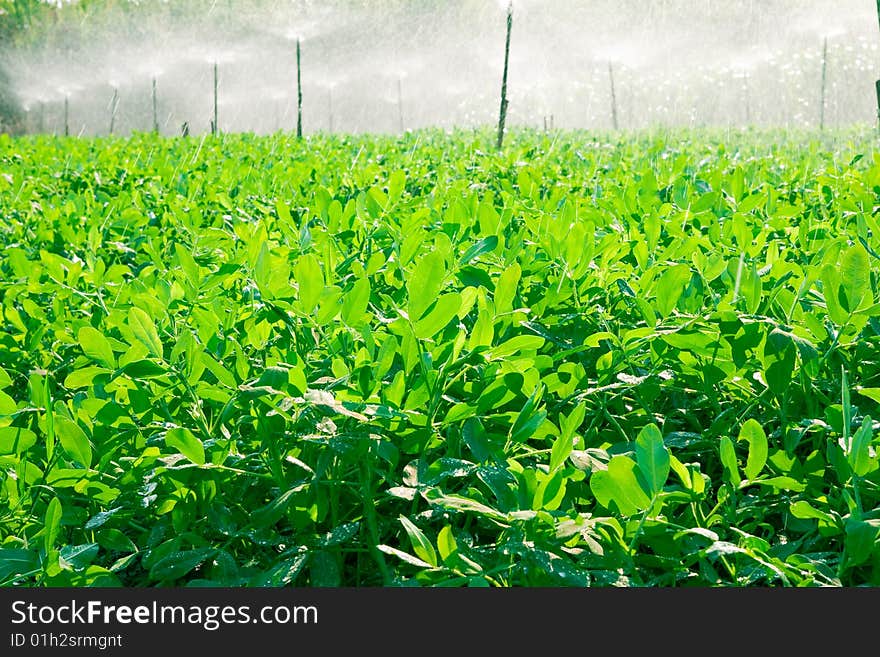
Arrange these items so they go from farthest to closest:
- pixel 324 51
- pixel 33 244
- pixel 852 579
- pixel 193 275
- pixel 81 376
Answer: pixel 324 51
pixel 33 244
pixel 193 275
pixel 81 376
pixel 852 579

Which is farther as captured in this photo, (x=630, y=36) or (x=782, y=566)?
(x=630, y=36)

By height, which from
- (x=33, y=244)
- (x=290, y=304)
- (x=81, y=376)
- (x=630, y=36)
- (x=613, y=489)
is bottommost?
(x=613, y=489)

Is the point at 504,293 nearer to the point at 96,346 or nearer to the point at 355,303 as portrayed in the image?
the point at 355,303

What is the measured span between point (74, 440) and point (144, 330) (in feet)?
0.58

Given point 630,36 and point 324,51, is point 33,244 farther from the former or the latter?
point 324,51

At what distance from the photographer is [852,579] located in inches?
39.2

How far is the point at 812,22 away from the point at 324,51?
2893 cm

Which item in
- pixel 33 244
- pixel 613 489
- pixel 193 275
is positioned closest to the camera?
pixel 613 489

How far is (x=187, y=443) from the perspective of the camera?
97 cm

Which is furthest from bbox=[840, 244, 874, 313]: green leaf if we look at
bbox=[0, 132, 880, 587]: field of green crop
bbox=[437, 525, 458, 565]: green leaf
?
bbox=[437, 525, 458, 565]: green leaf

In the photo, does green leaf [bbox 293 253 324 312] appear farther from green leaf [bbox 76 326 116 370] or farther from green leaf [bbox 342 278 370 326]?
green leaf [bbox 76 326 116 370]

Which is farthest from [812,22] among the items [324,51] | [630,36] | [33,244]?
[33,244]

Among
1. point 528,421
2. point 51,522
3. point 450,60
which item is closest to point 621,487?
point 528,421

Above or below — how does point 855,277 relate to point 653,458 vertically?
above
